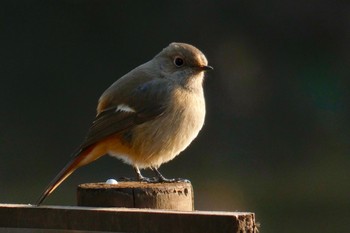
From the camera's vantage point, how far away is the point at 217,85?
11.0 m

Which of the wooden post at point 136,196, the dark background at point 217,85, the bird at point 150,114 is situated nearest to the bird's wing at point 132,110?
the bird at point 150,114

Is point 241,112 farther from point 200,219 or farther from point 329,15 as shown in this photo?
point 200,219

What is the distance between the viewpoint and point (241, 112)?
11.0 meters

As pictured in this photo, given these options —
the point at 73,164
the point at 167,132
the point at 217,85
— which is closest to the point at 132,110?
the point at 167,132

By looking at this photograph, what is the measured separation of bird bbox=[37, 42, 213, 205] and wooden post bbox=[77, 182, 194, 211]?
0.90 m

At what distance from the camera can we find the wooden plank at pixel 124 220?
3.47 m

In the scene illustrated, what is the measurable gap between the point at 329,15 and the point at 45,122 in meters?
3.17

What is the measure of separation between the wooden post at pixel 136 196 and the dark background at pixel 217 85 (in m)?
6.07

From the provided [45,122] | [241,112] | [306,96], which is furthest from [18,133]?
[306,96]

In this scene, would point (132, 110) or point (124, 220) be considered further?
point (132, 110)

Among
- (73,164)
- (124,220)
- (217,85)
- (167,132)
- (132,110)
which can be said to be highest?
(217,85)

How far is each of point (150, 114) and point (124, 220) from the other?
1.57m

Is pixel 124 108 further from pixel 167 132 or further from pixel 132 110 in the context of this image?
pixel 167 132

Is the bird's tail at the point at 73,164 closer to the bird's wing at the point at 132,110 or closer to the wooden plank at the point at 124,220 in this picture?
the bird's wing at the point at 132,110
